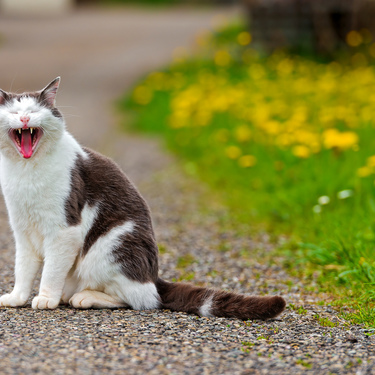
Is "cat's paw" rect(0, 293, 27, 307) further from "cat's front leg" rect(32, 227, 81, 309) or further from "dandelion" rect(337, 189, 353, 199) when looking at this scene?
"dandelion" rect(337, 189, 353, 199)

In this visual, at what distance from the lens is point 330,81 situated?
332 inches

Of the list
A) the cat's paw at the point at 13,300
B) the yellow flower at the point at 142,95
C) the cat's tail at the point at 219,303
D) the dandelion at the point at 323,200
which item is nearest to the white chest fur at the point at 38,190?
the cat's paw at the point at 13,300

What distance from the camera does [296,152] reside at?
511 centimetres

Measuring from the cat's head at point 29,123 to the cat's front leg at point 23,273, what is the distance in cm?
47

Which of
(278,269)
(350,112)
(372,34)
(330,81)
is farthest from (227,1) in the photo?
(278,269)

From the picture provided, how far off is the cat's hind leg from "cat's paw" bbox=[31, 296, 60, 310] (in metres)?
0.10

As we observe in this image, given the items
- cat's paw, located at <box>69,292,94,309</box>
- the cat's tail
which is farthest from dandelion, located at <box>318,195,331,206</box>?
cat's paw, located at <box>69,292,94,309</box>

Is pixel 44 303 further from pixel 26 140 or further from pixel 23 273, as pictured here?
pixel 26 140

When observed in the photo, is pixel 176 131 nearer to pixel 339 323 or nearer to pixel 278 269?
pixel 278 269

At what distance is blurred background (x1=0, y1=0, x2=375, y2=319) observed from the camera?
472cm

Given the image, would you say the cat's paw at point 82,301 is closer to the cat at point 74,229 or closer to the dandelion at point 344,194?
the cat at point 74,229

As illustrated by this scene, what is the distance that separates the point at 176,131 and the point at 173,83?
266cm

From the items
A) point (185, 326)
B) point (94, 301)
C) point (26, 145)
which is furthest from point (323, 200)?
point (26, 145)

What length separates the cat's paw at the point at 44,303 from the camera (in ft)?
10.4
